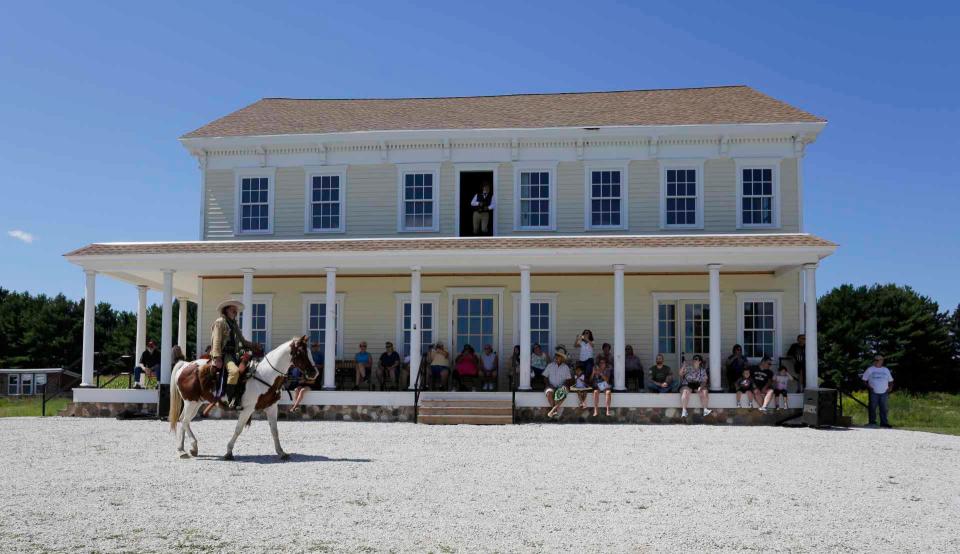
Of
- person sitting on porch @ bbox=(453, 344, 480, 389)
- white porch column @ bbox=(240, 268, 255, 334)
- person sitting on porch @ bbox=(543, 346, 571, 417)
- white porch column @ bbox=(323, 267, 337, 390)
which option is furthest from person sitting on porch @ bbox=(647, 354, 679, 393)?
white porch column @ bbox=(240, 268, 255, 334)

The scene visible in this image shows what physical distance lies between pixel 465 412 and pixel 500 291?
4.52m

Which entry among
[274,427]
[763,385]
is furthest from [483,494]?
[763,385]

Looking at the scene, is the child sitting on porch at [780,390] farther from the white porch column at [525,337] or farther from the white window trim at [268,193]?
the white window trim at [268,193]

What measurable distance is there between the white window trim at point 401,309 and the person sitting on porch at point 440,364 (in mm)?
1697

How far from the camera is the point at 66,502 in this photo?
28.8 feet

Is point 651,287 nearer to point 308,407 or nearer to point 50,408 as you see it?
point 308,407

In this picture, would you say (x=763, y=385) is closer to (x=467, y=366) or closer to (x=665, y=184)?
(x=665, y=184)

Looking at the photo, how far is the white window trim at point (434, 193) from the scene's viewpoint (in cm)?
2183

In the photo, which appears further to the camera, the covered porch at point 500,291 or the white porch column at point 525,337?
the white porch column at point 525,337

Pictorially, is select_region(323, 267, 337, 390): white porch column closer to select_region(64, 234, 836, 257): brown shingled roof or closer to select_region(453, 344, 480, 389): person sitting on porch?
select_region(64, 234, 836, 257): brown shingled roof

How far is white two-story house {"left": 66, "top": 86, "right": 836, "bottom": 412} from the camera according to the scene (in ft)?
66.5

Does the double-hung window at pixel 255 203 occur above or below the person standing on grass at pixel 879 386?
above

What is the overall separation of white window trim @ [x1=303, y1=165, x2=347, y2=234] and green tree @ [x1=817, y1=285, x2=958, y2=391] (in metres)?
33.1

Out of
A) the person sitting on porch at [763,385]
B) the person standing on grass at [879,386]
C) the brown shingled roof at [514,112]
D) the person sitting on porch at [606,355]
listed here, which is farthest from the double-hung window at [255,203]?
the person standing on grass at [879,386]
